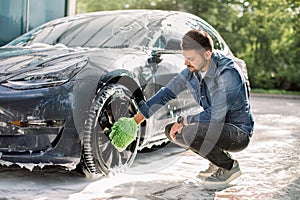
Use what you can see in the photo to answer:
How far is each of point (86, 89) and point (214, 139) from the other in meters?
0.97

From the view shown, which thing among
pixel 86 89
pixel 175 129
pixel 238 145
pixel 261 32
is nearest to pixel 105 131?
pixel 86 89

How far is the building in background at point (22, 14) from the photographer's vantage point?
7867 millimetres

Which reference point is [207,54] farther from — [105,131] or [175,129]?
[105,131]

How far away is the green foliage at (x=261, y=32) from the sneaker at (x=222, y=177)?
54.9 feet

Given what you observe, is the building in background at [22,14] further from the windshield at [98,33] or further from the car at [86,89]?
the car at [86,89]

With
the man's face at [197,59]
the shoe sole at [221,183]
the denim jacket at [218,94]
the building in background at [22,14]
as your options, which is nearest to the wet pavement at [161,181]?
the shoe sole at [221,183]

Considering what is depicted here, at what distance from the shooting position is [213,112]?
3492mm

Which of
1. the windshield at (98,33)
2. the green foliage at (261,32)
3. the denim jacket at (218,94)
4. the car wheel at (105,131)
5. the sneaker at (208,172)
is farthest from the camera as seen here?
the green foliage at (261,32)

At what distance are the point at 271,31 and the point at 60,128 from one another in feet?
64.4

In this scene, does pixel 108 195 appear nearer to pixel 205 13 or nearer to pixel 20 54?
pixel 20 54

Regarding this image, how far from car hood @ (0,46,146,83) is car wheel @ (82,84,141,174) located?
7.5 inches

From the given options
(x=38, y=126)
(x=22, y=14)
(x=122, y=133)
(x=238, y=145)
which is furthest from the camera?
(x=22, y=14)

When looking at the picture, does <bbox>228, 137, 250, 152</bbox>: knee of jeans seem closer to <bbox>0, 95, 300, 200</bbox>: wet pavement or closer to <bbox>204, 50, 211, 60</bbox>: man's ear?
<bbox>0, 95, 300, 200</bbox>: wet pavement

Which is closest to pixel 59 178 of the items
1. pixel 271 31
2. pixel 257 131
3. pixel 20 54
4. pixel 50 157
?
pixel 50 157
